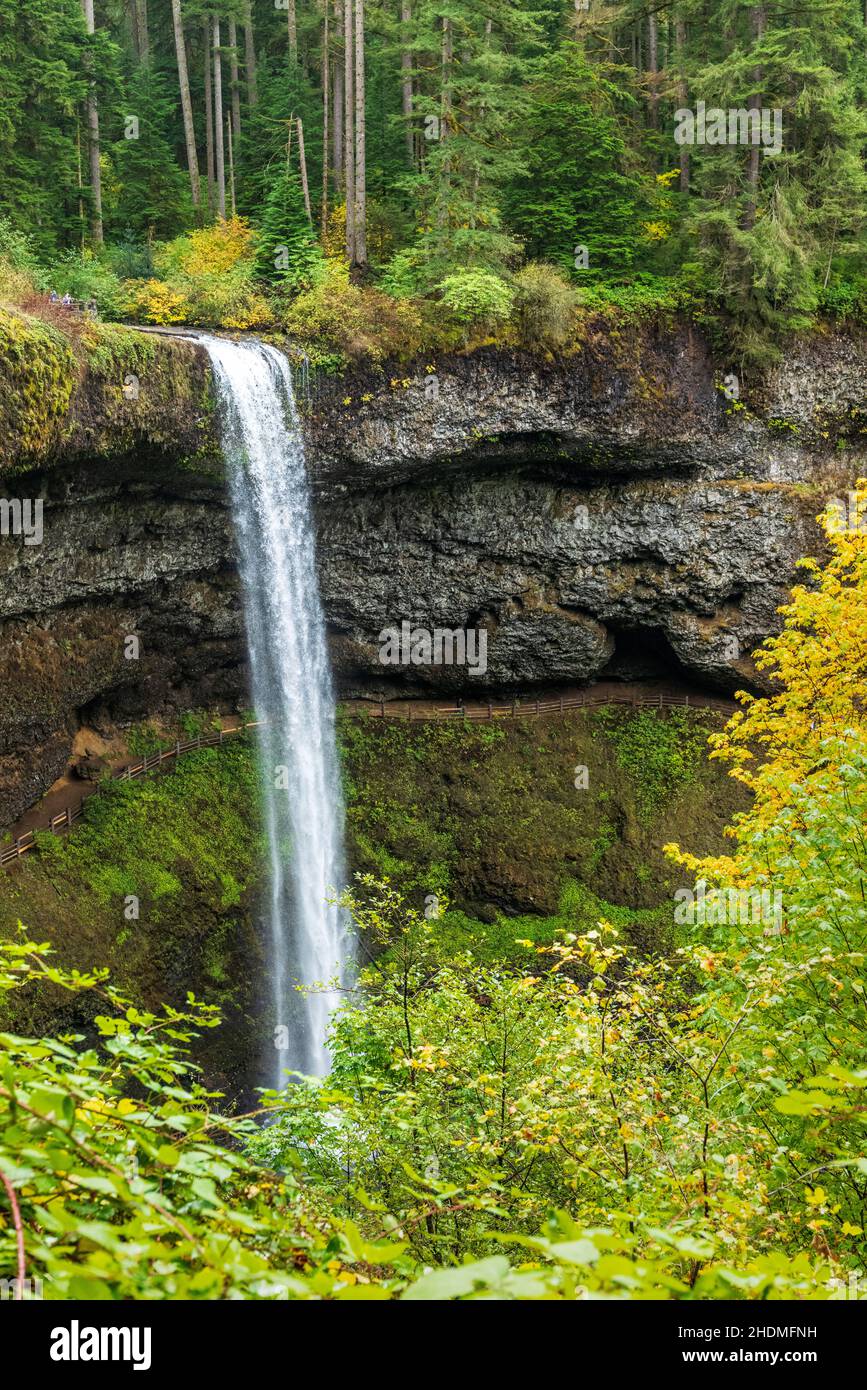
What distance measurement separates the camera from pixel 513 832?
78.6 ft

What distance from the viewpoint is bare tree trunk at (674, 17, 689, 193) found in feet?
80.4

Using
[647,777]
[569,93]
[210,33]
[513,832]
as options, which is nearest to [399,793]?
[513,832]

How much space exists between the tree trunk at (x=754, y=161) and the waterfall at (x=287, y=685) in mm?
10565

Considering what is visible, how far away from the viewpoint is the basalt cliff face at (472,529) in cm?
1917

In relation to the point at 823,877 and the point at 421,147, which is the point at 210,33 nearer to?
the point at 421,147

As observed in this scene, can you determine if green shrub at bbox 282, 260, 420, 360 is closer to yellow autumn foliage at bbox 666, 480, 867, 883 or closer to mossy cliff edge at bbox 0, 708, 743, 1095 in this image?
mossy cliff edge at bbox 0, 708, 743, 1095

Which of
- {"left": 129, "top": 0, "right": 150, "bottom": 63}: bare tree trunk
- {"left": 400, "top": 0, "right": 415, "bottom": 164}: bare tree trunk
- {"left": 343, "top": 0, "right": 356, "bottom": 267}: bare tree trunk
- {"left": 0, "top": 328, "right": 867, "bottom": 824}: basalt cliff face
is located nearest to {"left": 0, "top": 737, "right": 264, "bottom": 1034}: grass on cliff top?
{"left": 0, "top": 328, "right": 867, "bottom": 824}: basalt cliff face

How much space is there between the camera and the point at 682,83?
25047 mm

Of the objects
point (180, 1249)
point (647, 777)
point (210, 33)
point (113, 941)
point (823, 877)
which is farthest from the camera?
point (210, 33)

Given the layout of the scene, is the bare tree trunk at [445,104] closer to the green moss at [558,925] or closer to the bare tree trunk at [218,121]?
the bare tree trunk at [218,121]

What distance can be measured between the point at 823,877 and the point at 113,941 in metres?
14.6

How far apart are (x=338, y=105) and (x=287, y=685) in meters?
16.0

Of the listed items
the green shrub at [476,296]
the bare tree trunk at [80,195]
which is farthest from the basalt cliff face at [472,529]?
the bare tree trunk at [80,195]

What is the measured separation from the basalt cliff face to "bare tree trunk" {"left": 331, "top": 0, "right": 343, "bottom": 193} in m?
9.73
